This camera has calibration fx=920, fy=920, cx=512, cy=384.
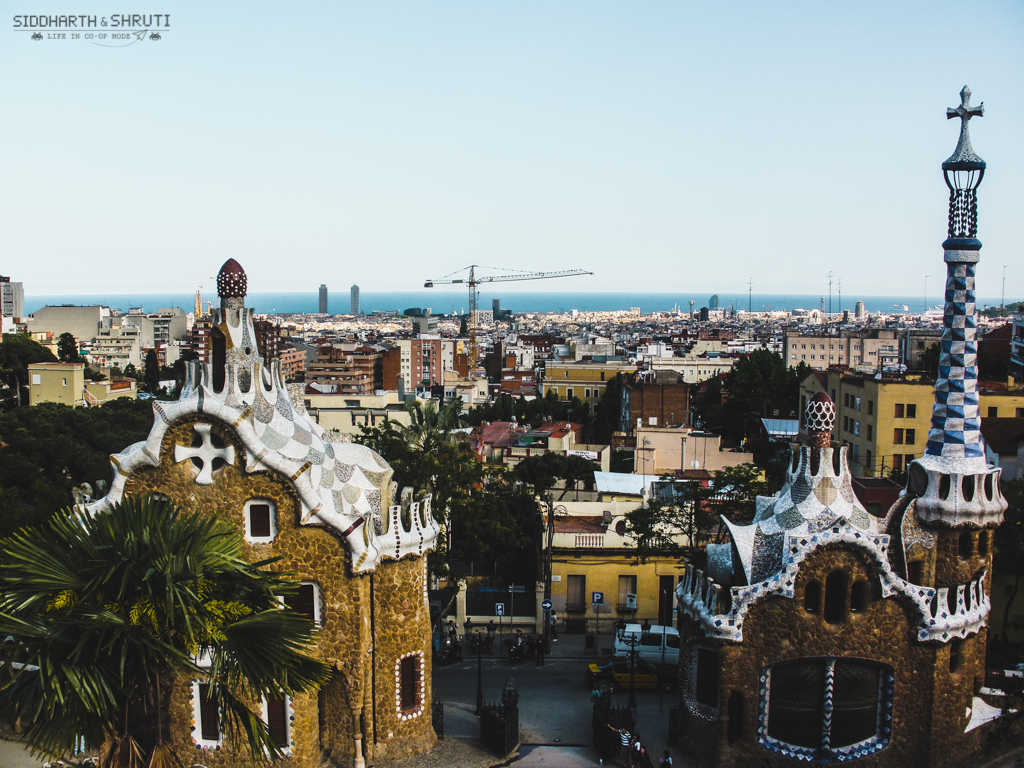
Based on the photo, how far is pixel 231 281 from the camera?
22.3 meters

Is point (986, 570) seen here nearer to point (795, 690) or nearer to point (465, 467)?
point (795, 690)

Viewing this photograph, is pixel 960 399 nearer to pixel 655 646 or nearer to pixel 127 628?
pixel 655 646

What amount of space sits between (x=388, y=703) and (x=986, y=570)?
14.7 meters

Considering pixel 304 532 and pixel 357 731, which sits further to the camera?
pixel 357 731

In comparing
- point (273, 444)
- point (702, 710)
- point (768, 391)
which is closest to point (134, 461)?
point (273, 444)

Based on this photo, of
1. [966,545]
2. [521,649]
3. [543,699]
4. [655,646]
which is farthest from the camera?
[521,649]

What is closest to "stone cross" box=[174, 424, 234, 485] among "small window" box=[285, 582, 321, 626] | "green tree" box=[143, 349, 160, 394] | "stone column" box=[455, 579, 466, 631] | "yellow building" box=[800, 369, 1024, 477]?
"small window" box=[285, 582, 321, 626]

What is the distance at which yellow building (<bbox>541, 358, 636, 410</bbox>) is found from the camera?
11456cm

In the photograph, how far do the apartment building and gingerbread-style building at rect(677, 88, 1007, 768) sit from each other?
118623 mm

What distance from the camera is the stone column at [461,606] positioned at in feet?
103

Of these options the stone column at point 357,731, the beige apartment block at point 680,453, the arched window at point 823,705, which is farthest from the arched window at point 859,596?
the beige apartment block at point 680,453

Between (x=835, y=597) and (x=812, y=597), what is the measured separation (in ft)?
1.73

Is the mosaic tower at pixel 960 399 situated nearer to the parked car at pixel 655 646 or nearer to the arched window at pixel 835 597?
the arched window at pixel 835 597

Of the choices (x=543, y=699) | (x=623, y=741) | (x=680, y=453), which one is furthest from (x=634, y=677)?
(x=680, y=453)
